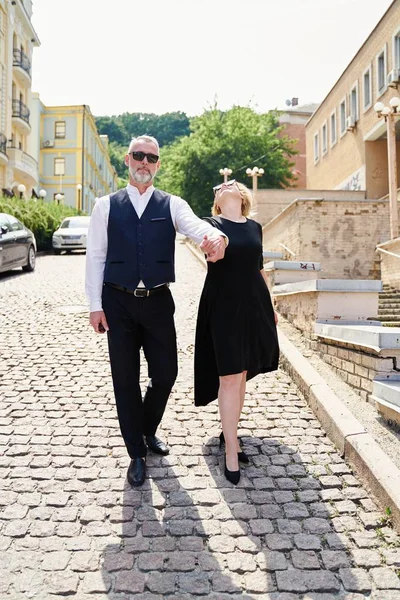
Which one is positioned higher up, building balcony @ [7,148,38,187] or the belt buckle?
building balcony @ [7,148,38,187]

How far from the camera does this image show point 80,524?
121 inches

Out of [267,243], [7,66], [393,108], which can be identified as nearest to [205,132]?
[7,66]

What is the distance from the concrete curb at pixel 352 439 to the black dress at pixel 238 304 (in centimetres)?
84

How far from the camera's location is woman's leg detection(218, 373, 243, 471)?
3.62 m

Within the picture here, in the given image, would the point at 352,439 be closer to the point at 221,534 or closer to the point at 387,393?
the point at 387,393

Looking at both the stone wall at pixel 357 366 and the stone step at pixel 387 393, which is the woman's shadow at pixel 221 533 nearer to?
the stone step at pixel 387 393

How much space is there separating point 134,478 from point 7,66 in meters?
37.1

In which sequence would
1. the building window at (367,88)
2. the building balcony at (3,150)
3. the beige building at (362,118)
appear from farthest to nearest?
the building balcony at (3,150), the building window at (367,88), the beige building at (362,118)

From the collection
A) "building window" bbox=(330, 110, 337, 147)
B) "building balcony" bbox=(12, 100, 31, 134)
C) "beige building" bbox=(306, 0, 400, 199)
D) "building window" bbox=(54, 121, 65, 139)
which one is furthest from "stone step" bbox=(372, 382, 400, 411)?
"building window" bbox=(54, 121, 65, 139)

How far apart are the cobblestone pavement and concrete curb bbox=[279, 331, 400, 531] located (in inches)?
3.4

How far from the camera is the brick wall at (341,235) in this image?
16109 mm

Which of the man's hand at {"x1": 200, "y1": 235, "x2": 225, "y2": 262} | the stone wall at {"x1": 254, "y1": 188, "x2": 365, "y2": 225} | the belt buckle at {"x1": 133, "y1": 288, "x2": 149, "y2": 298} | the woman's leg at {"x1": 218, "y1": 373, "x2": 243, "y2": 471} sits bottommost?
the woman's leg at {"x1": 218, "y1": 373, "x2": 243, "y2": 471}

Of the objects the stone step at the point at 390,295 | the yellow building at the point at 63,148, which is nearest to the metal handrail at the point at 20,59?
the yellow building at the point at 63,148

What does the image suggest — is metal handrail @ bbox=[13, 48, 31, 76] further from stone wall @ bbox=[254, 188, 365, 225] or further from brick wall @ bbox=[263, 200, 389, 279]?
brick wall @ bbox=[263, 200, 389, 279]
